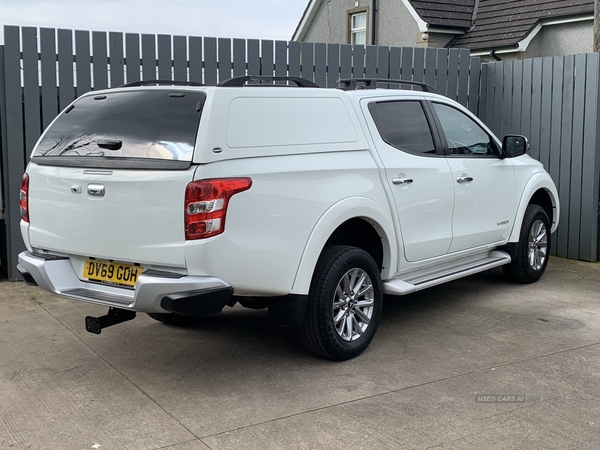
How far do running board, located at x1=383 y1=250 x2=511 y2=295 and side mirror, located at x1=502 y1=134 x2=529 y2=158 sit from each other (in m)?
0.91

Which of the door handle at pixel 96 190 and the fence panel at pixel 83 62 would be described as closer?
the door handle at pixel 96 190

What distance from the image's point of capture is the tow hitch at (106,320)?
451cm

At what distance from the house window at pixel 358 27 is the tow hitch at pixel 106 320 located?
16937 millimetres

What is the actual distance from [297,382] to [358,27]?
692 inches

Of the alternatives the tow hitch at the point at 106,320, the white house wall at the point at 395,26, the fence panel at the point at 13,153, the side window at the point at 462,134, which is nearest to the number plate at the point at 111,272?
the tow hitch at the point at 106,320

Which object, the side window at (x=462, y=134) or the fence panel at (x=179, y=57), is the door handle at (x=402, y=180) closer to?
the side window at (x=462, y=134)

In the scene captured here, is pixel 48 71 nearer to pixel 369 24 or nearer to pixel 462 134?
pixel 462 134

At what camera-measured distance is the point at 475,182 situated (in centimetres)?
622

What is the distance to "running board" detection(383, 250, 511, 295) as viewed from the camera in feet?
17.8

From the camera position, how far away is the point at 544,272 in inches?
312

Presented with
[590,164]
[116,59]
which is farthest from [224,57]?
[590,164]

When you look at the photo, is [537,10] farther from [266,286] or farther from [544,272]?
[266,286]

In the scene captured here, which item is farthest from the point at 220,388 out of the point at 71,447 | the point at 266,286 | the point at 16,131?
the point at 16,131

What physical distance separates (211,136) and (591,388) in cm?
272
